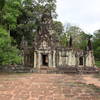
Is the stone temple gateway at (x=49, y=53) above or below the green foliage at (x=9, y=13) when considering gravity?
below

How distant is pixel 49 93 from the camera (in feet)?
36.0

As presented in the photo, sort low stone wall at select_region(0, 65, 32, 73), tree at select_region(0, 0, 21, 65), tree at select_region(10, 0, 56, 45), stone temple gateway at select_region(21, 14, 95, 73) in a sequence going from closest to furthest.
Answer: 1. tree at select_region(0, 0, 21, 65)
2. low stone wall at select_region(0, 65, 32, 73)
3. stone temple gateway at select_region(21, 14, 95, 73)
4. tree at select_region(10, 0, 56, 45)

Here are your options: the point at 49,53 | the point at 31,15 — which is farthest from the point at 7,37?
the point at 31,15

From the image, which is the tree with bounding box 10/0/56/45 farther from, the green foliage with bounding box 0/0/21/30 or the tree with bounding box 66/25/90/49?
the tree with bounding box 66/25/90/49

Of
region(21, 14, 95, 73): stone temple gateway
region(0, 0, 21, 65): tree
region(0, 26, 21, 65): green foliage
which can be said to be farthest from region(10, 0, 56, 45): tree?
region(0, 26, 21, 65): green foliage

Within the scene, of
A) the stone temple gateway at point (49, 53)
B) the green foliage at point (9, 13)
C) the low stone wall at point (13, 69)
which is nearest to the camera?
the green foliage at point (9, 13)

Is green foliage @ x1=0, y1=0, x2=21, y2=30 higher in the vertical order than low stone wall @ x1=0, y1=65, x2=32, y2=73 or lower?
higher

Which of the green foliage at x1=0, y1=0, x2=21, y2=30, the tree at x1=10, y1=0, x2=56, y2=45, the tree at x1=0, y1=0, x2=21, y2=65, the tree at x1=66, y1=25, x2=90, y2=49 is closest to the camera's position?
the tree at x1=0, y1=0, x2=21, y2=65

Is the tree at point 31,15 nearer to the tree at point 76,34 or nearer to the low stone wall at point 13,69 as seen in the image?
the low stone wall at point 13,69

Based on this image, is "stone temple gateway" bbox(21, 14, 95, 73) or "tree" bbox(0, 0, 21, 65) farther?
"stone temple gateway" bbox(21, 14, 95, 73)

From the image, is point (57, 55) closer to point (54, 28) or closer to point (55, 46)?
point (55, 46)

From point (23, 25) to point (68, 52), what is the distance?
822cm

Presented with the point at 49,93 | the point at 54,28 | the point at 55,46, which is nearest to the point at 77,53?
the point at 55,46

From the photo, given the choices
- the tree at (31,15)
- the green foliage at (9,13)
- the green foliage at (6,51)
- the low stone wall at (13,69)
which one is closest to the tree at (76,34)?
the tree at (31,15)
